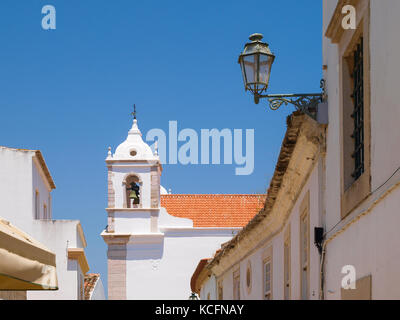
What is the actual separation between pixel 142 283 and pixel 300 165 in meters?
34.9

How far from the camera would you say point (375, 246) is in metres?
5.85

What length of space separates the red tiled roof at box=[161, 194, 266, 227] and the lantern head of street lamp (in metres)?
37.8

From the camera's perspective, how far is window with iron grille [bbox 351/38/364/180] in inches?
275

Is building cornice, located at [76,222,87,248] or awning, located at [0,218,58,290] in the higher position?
building cornice, located at [76,222,87,248]

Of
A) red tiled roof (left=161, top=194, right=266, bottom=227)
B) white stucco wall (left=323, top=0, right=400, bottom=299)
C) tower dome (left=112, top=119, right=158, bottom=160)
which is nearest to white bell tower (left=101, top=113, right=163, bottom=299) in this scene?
tower dome (left=112, top=119, right=158, bottom=160)

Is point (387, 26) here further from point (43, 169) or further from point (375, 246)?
point (43, 169)

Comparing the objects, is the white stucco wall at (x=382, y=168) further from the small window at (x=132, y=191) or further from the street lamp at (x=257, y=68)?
the small window at (x=132, y=191)

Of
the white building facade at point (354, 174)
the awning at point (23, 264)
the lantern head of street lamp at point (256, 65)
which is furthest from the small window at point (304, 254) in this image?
the awning at point (23, 264)

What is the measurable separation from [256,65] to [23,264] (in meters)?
3.27

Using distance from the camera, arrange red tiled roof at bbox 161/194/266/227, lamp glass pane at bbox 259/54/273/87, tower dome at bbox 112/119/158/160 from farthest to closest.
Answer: red tiled roof at bbox 161/194/266/227 < tower dome at bbox 112/119/158/160 < lamp glass pane at bbox 259/54/273/87

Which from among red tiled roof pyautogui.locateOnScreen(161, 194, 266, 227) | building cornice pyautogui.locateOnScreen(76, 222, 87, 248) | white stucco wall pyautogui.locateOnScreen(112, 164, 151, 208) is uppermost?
white stucco wall pyautogui.locateOnScreen(112, 164, 151, 208)

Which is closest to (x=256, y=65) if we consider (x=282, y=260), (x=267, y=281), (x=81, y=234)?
(x=282, y=260)

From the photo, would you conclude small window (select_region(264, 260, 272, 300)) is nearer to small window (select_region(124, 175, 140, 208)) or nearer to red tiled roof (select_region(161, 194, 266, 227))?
small window (select_region(124, 175, 140, 208))

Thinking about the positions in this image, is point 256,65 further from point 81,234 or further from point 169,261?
point 169,261
